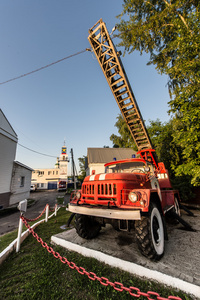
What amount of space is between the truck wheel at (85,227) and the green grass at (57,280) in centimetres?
55

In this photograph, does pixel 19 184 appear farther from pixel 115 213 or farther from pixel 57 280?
pixel 115 213

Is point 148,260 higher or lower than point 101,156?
lower

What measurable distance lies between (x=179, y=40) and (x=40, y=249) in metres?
9.66

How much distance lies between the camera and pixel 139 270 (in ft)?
8.17

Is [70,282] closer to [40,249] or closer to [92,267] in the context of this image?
[92,267]

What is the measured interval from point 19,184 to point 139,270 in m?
16.5

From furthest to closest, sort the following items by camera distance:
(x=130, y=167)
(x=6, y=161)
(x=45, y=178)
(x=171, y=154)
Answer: (x=45, y=178) < (x=6, y=161) < (x=171, y=154) < (x=130, y=167)

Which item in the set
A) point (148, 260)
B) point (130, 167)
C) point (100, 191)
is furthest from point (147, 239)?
point (130, 167)

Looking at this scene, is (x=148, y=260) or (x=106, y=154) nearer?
(x=148, y=260)

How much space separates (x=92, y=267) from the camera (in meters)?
2.71

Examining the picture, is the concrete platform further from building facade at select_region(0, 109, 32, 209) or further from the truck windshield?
building facade at select_region(0, 109, 32, 209)

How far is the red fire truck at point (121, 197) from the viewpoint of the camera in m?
2.69

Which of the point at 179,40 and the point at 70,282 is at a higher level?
the point at 179,40

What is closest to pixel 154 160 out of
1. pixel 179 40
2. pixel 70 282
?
pixel 70 282
